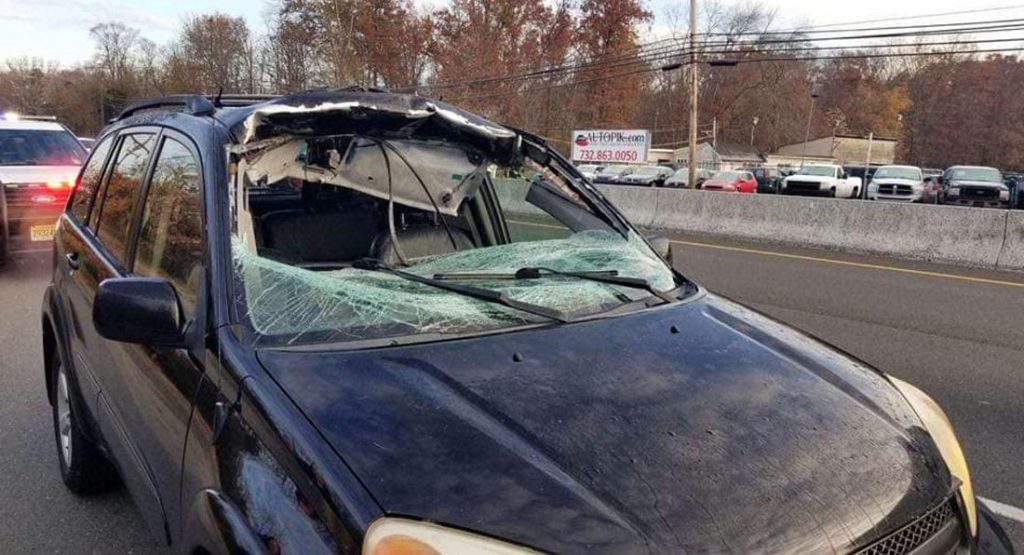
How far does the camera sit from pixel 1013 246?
11578 millimetres

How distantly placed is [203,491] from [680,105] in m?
82.6

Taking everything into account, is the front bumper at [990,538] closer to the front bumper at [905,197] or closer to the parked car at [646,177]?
the front bumper at [905,197]

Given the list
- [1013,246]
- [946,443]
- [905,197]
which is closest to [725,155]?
[905,197]

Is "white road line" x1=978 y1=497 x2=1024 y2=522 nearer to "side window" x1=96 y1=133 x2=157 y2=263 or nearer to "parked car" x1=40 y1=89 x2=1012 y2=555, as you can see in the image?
"parked car" x1=40 y1=89 x2=1012 y2=555

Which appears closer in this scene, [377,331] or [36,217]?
[377,331]

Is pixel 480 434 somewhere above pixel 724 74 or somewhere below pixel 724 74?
below

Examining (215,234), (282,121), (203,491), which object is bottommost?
(203,491)

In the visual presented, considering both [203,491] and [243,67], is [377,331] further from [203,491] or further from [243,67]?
[243,67]

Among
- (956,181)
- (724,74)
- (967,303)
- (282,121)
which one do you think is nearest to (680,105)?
(724,74)

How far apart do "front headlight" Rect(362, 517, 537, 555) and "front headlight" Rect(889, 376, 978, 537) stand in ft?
3.98

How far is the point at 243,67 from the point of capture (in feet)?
162

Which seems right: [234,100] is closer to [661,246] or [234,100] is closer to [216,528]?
[216,528]

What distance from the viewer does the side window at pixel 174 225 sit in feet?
7.47

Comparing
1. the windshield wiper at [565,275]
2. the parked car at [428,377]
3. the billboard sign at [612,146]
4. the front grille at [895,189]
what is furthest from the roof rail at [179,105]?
the front grille at [895,189]
